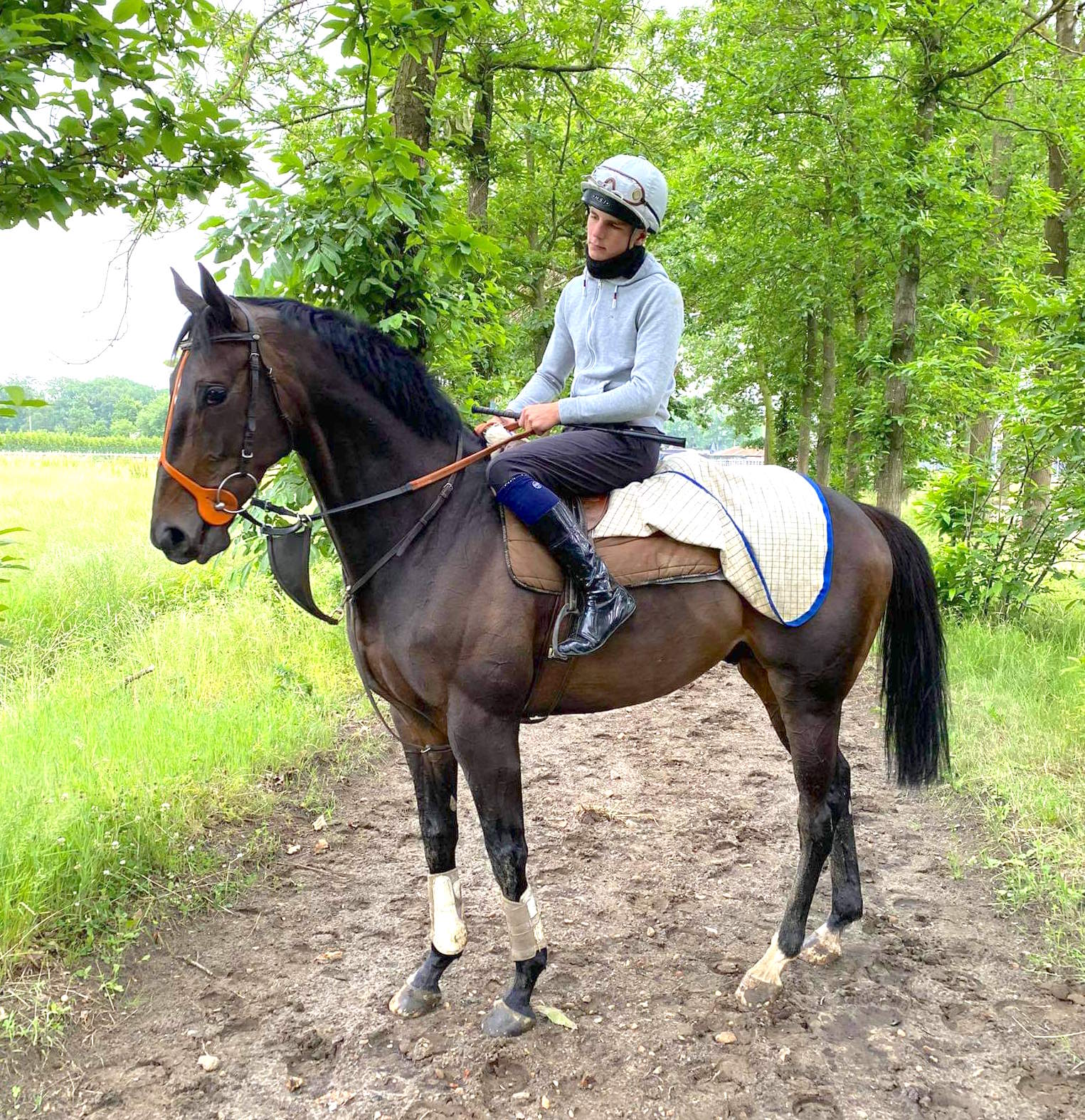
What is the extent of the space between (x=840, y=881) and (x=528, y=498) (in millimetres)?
2219

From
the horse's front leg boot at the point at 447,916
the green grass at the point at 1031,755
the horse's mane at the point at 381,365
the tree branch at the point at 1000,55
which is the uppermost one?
the tree branch at the point at 1000,55

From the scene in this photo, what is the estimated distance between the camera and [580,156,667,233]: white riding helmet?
277 cm

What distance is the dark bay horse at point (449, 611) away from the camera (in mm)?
2408

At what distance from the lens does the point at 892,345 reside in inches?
361

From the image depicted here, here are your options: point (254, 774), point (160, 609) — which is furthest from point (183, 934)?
point (160, 609)

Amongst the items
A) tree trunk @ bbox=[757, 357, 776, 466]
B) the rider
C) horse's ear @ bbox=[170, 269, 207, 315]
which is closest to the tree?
horse's ear @ bbox=[170, 269, 207, 315]

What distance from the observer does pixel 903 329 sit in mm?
9086

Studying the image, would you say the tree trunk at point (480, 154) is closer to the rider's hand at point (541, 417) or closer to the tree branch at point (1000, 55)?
the tree branch at point (1000, 55)

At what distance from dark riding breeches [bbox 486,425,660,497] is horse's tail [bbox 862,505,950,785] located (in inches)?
47.5

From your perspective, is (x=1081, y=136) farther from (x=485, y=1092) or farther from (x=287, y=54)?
(x=485, y=1092)

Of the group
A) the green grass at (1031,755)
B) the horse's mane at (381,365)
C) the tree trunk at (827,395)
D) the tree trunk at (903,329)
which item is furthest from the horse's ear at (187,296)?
the tree trunk at (827,395)

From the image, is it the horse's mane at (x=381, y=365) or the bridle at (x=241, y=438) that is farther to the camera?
the horse's mane at (x=381, y=365)

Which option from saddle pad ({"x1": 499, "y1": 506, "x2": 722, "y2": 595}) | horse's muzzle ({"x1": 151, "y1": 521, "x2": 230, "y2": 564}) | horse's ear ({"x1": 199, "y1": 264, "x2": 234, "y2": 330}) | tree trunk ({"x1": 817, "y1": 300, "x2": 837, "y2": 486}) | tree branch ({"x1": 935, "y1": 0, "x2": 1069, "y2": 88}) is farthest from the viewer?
tree trunk ({"x1": 817, "y1": 300, "x2": 837, "y2": 486})

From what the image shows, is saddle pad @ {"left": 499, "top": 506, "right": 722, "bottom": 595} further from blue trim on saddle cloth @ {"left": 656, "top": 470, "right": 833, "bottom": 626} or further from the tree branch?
the tree branch
